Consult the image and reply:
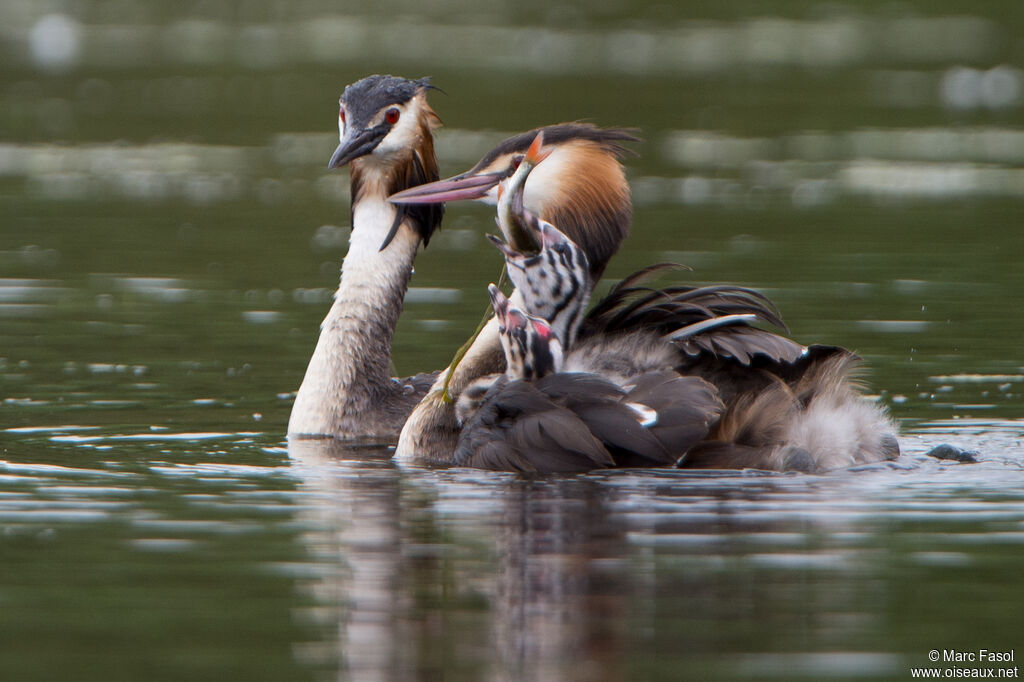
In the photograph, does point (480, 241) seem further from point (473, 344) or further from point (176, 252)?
point (473, 344)

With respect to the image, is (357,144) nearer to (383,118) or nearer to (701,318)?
(383,118)

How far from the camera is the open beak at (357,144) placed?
33.0 feet

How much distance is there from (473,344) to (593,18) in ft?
107

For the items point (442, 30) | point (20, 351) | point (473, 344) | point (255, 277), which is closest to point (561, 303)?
point (473, 344)

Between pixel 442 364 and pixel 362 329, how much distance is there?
3.90 feet

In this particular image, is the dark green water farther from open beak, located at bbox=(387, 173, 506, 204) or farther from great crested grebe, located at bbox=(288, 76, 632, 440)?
open beak, located at bbox=(387, 173, 506, 204)

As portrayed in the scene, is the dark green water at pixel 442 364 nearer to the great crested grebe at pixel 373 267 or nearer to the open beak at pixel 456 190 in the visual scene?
the great crested grebe at pixel 373 267

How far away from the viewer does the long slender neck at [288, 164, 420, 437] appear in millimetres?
10141

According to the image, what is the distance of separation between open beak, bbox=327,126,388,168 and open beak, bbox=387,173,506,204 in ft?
1.74

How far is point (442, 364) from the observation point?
11562 millimetres

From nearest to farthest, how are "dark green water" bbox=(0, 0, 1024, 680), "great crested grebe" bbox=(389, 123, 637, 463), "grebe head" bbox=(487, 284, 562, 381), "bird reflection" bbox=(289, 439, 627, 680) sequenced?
1. "bird reflection" bbox=(289, 439, 627, 680)
2. "dark green water" bbox=(0, 0, 1024, 680)
3. "grebe head" bbox=(487, 284, 562, 381)
4. "great crested grebe" bbox=(389, 123, 637, 463)

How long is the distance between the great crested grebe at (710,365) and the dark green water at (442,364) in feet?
0.65

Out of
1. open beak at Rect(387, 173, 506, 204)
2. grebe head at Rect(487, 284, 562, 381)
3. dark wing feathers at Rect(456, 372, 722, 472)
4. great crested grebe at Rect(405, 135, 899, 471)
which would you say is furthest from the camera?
open beak at Rect(387, 173, 506, 204)

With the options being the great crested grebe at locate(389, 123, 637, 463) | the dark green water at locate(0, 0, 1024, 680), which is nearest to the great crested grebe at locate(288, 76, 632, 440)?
the dark green water at locate(0, 0, 1024, 680)
